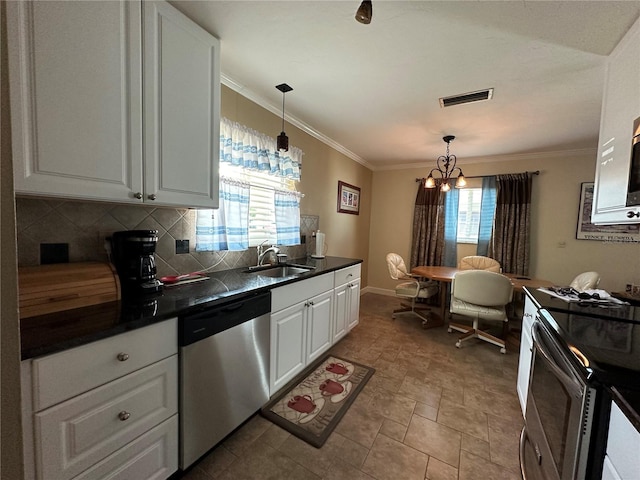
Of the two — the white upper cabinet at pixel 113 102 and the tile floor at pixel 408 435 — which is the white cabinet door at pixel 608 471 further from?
the white upper cabinet at pixel 113 102

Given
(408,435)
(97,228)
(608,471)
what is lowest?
(408,435)

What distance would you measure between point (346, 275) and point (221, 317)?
1574mm

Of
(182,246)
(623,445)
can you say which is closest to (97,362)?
(182,246)

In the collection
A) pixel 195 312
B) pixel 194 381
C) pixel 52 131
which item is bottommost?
pixel 194 381

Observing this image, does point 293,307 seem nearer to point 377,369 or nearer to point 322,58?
point 377,369

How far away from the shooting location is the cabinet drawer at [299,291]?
1.70 m

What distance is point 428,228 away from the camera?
170 inches

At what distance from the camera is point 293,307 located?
1880 mm

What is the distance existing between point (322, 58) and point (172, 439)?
2.34 meters

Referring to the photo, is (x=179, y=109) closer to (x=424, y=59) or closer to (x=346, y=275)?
(x=424, y=59)

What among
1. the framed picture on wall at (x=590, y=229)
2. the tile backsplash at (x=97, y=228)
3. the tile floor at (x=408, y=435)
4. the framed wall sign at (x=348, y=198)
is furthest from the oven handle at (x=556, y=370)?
the framed picture on wall at (x=590, y=229)

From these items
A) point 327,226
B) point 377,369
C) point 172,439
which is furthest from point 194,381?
point 327,226

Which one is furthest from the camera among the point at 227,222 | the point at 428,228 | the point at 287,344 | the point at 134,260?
the point at 428,228

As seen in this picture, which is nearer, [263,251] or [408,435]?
[408,435]
